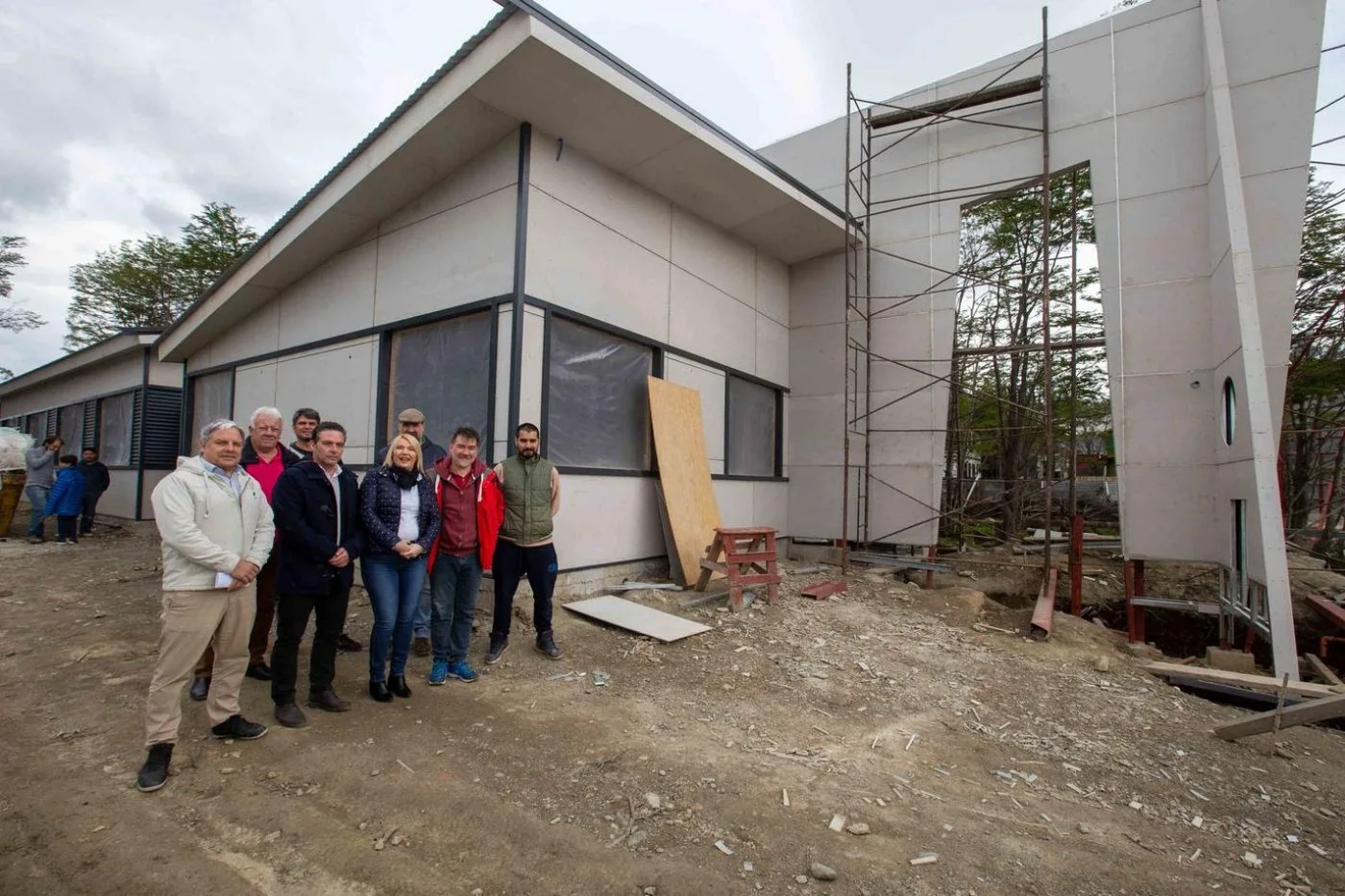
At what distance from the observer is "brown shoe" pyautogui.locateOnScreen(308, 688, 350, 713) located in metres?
3.57

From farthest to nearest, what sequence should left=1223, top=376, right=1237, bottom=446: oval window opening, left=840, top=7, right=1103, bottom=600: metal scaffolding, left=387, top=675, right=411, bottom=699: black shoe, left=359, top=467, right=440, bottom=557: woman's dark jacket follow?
left=840, top=7, right=1103, bottom=600: metal scaffolding, left=1223, top=376, right=1237, bottom=446: oval window opening, left=387, top=675, right=411, bottom=699: black shoe, left=359, top=467, right=440, bottom=557: woman's dark jacket

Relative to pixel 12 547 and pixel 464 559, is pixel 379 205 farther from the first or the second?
pixel 12 547

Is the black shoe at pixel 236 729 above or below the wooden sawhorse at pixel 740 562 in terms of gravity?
below

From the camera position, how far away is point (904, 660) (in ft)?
16.8

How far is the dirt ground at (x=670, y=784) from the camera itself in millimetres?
2342

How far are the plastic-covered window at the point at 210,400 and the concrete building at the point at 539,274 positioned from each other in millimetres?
601

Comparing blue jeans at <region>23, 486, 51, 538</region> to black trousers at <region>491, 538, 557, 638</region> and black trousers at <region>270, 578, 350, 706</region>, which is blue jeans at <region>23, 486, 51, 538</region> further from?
black trousers at <region>491, 538, 557, 638</region>

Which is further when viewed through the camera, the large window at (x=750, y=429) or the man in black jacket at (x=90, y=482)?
the man in black jacket at (x=90, y=482)

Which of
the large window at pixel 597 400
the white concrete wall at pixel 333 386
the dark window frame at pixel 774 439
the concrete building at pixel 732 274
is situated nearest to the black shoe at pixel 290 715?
the concrete building at pixel 732 274

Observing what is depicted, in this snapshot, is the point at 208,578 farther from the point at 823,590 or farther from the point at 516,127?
the point at 823,590

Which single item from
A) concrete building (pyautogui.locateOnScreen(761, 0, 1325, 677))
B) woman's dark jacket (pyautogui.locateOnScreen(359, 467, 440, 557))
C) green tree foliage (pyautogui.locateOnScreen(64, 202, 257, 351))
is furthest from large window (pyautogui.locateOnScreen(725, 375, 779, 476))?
green tree foliage (pyautogui.locateOnScreen(64, 202, 257, 351))

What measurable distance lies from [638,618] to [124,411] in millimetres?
12216

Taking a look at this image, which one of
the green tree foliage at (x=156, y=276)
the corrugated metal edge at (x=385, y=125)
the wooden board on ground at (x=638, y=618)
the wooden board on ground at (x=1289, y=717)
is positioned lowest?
the wooden board on ground at (x=1289, y=717)

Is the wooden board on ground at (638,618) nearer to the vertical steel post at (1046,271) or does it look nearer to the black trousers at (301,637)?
the black trousers at (301,637)
